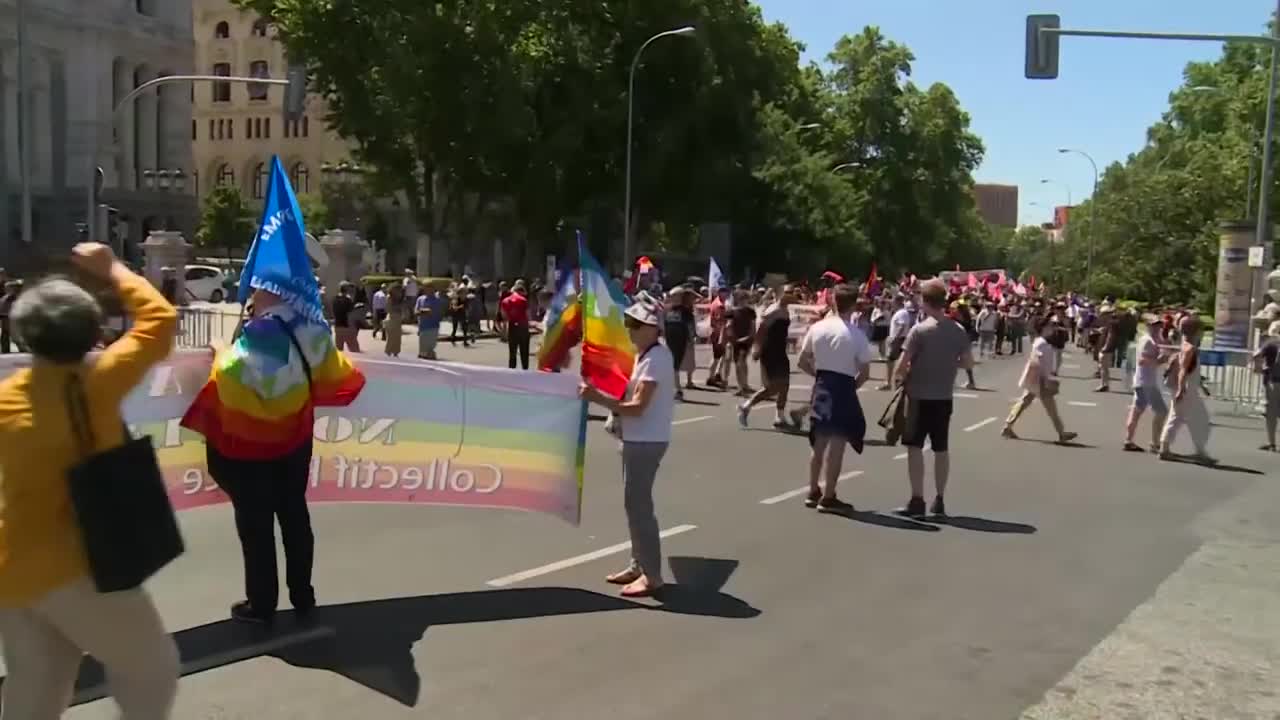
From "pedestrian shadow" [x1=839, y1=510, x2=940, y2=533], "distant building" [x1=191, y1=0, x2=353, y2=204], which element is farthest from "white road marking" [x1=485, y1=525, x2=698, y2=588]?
"distant building" [x1=191, y1=0, x2=353, y2=204]

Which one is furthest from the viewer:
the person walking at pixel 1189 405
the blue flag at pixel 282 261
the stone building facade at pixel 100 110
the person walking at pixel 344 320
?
the stone building facade at pixel 100 110

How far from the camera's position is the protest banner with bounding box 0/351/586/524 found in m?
7.29

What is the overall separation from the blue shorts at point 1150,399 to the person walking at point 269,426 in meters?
11.1

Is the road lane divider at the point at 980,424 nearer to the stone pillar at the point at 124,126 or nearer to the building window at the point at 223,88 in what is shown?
the stone pillar at the point at 124,126

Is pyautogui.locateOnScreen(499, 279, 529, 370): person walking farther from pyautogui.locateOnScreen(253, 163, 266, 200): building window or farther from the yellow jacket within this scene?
pyautogui.locateOnScreen(253, 163, 266, 200): building window

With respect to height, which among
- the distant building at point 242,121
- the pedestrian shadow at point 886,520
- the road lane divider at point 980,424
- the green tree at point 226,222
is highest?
the distant building at point 242,121

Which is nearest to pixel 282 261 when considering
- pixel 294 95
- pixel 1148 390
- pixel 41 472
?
pixel 41 472

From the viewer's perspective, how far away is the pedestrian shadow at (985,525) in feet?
30.6

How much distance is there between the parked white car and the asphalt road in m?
36.6

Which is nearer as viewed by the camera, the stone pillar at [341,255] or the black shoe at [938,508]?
the black shoe at [938,508]

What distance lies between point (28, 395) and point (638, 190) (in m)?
46.3

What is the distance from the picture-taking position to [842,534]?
895 cm

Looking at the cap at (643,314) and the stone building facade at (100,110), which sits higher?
the stone building facade at (100,110)

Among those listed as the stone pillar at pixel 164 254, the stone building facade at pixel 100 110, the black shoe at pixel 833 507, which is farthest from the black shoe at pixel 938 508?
the stone building facade at pixel 100 110
